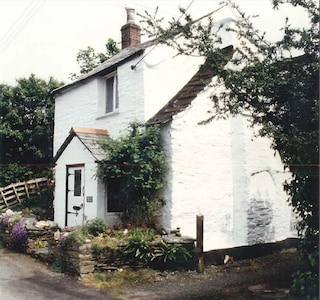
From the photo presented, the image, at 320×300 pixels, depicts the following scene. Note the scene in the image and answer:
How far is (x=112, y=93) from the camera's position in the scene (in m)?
14.3

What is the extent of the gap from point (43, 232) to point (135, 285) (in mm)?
5142

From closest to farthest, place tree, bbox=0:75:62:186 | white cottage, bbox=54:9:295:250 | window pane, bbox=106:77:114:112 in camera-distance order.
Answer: white cottage, bbox=54:9:295:250, window pane, bbox=106:77:114:112, tree, bbox=0:75:62:186

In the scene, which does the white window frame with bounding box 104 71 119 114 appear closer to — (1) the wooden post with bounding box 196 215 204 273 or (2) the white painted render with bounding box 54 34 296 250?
(2) the white painted render with bounding box 54 34 296 250

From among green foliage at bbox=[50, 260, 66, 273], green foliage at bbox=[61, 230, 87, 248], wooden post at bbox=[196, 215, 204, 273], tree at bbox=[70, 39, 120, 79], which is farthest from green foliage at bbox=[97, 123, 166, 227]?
tree at bbox=[70, 39, 120, 79]

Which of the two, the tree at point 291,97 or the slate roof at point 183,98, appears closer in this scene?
the tree at point 291,97

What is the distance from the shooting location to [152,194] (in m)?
11.2

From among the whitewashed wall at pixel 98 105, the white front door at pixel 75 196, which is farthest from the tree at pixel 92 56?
the white front door at pixel 75 196

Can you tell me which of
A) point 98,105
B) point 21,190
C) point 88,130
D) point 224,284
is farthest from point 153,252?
point 21,190

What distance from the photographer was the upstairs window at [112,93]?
13914 millimetres

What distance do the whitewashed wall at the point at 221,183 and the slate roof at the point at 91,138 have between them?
2.16 metres

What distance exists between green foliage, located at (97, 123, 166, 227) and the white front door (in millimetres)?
1446

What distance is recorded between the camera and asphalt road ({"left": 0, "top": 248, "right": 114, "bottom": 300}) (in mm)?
7626

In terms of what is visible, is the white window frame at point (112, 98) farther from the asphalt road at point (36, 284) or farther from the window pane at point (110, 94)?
the asphalt road at point (36, 284)

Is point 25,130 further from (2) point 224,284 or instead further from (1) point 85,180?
(2) point 224,284
